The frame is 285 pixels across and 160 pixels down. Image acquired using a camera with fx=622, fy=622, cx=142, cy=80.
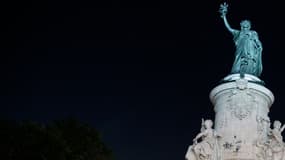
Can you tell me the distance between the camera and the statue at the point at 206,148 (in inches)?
872

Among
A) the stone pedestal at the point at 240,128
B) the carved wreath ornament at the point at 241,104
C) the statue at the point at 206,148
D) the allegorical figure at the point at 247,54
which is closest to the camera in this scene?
the stone pedestal at the point at 240,128

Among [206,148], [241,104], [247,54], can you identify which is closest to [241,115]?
[241,104]

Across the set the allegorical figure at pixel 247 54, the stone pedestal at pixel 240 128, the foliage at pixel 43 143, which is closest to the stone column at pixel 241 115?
the stone pedestal at pixel 240 128

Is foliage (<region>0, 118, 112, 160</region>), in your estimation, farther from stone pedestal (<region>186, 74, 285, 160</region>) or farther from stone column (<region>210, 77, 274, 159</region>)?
stone column (<region>210, 77, 274, 159</region>)

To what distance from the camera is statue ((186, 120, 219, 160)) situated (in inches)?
872

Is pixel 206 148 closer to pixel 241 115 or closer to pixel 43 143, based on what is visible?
pixel 241 115

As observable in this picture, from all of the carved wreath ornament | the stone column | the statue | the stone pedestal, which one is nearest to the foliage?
the statue

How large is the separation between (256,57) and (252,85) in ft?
8.14

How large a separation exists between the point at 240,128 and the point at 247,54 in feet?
12.4

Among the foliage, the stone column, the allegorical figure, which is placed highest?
the allegorical figure

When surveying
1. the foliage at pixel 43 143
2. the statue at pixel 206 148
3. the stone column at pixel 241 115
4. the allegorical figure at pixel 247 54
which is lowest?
the foliage at pixel 43 143

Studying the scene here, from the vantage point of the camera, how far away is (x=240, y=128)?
2281cm

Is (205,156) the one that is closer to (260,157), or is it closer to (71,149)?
(260,157)

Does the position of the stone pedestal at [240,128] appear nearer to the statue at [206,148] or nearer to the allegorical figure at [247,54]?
the statue at [206,148]
